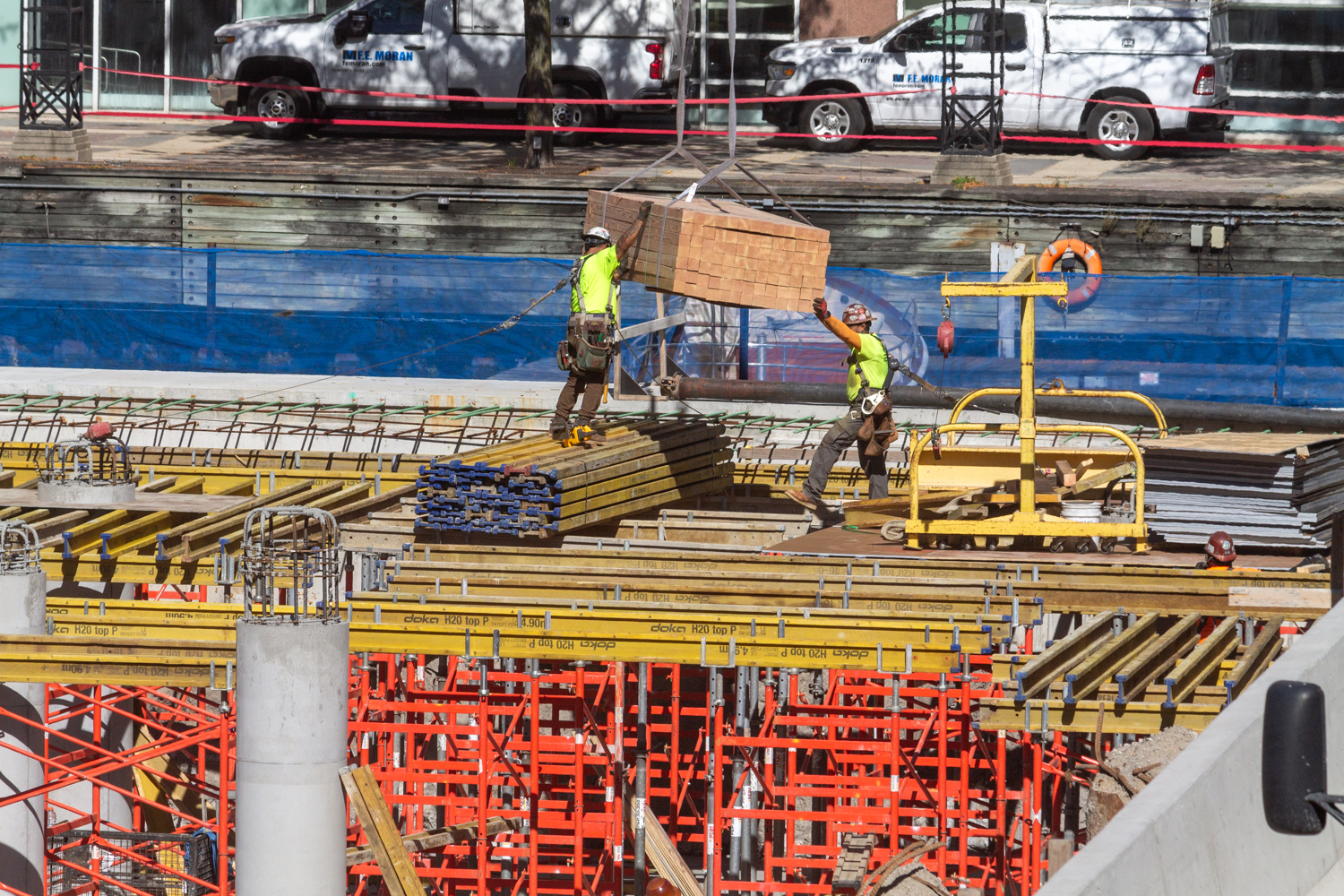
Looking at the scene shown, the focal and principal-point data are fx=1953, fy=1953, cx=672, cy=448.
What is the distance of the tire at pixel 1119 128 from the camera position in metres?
31.4

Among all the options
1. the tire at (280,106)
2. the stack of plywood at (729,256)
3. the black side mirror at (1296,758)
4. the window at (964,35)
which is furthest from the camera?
the tire at (280,106)

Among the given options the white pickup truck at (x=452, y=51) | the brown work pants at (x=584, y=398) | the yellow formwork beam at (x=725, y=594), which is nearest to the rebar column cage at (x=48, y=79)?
the white pickup truck at (x=452, y=51)

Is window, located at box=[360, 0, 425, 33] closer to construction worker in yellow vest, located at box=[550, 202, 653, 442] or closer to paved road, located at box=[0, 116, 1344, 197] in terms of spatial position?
paved road, located at box=[0, 116, 1344, 197]

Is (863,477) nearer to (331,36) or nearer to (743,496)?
(743,496)

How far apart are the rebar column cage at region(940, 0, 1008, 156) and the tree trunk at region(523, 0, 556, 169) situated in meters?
6.13

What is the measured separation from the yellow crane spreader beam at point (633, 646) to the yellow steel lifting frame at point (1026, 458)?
224cm

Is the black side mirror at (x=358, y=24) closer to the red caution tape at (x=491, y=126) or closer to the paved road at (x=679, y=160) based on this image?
the red caution tape at (x=491, y=126)

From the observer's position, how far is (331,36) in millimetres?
32781

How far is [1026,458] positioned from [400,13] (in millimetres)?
20768

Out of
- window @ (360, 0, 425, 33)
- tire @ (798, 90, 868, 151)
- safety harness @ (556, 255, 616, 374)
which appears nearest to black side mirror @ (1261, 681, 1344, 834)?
safety harness @ (556, 255, 616, 374)

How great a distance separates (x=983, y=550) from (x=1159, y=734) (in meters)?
2.62

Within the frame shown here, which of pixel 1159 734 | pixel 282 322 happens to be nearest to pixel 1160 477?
pixel 1159 734

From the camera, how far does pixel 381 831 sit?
38.7 ft

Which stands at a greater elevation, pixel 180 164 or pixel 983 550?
pixel 180 164
